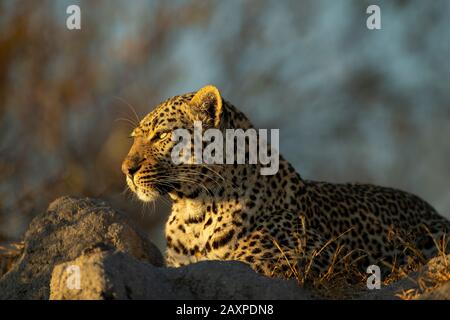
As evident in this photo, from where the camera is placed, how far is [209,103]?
31.8 ft

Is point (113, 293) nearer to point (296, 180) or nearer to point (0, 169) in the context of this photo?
point (296, 180)

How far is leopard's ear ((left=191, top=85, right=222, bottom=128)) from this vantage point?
31.6ft

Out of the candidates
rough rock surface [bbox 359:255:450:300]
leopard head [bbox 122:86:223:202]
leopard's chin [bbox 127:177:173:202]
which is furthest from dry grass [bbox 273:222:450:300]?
leopard's chin [bbox 127:177:173:202]

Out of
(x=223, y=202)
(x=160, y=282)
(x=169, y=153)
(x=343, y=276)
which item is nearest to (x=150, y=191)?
(x=169, y=153)

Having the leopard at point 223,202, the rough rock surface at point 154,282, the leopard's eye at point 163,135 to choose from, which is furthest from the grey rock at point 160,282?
the leopard's eye at point 163,135

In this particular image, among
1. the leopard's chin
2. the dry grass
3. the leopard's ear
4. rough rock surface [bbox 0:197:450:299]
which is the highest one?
the leopard's ear

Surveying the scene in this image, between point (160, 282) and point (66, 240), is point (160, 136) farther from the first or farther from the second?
point (160, 282)

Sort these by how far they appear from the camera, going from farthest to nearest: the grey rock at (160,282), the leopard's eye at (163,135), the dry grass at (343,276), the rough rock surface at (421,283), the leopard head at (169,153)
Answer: the leopard's eye at (163,135), the leopard head at (169,153), the dry grass at (343,276), the rough rock surface at (421,283), the grey rock at (160,282)

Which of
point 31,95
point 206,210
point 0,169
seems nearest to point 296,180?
point 206,210

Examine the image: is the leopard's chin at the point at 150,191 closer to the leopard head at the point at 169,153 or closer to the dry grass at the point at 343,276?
the leopard head at the point at 169,153

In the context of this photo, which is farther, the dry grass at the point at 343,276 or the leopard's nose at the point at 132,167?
the leopard's nose at the point at 132,167

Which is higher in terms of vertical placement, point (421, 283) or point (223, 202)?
point (223, 202)

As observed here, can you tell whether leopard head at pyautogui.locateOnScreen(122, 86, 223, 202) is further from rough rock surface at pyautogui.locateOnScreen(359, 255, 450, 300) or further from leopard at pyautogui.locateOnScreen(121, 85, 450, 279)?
rough rock surface at pyautogui.locateOnScreen(359, 255, 450, 300)

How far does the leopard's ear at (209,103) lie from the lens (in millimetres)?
9641
